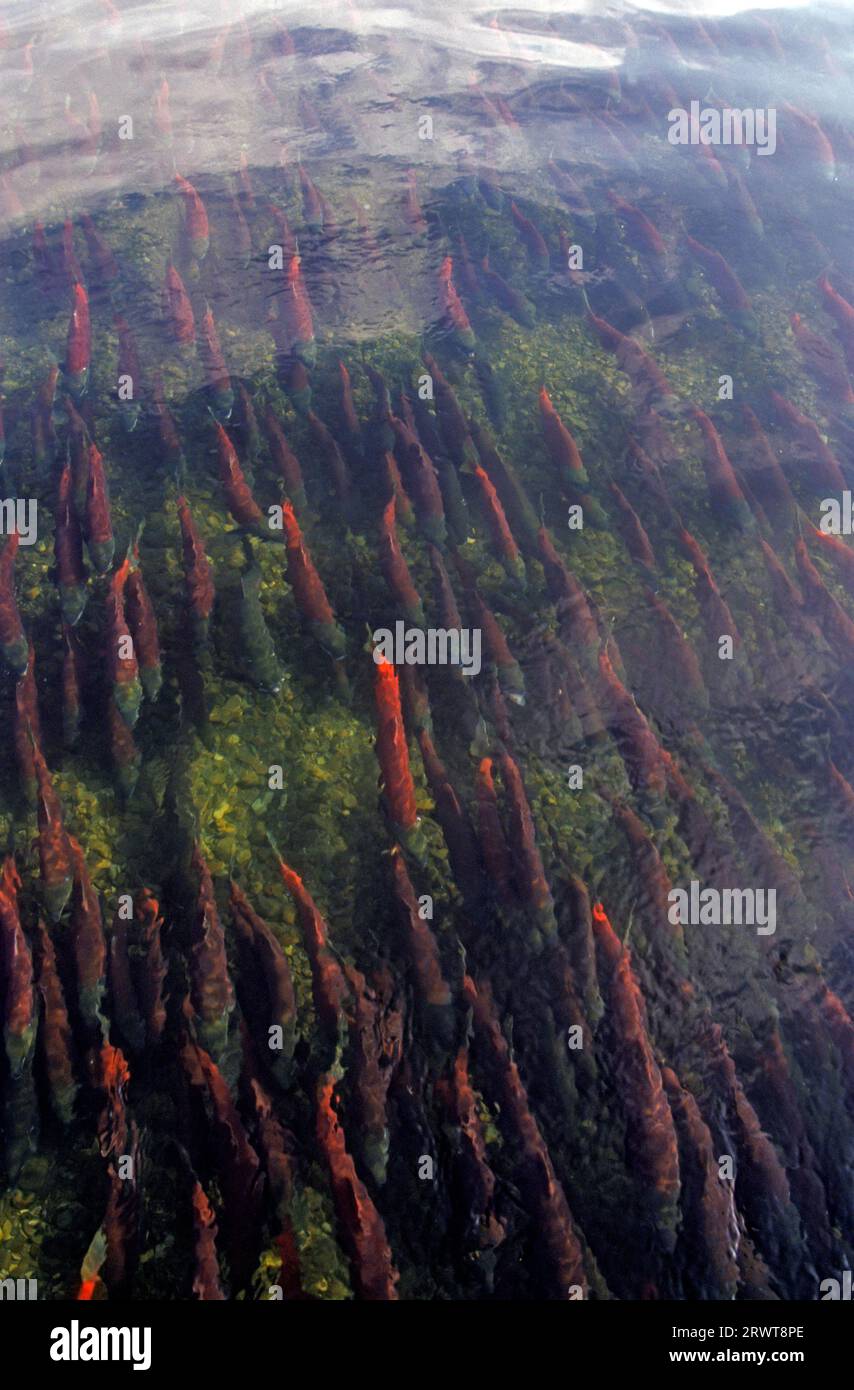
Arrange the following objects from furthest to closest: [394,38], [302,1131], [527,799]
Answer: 1. [394,38]
2. [527,799]
3. [302,1131]

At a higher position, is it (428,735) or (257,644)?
(257,644)

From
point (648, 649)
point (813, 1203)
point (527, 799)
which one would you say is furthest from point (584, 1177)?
point (648, 649)

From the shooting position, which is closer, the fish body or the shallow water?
the shallow water

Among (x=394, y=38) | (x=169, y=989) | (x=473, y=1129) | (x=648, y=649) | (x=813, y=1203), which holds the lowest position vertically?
(x=813, y=1203)

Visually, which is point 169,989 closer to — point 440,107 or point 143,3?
point 440,107

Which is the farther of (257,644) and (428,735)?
(257,644)

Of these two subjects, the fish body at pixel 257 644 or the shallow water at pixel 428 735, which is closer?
the shallow water at pixel 428 735

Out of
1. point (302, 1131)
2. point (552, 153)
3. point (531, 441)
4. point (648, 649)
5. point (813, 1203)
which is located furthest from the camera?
point (552, 153)

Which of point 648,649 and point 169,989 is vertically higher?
point 648,649
